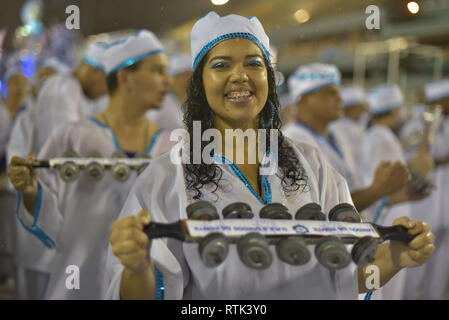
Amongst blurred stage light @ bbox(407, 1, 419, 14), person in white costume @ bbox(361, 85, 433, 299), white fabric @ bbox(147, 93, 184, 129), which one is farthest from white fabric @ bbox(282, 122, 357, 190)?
white fabric @ bbox(147, 93, 184, 129)

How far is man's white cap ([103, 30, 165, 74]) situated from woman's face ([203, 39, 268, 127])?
1.15m

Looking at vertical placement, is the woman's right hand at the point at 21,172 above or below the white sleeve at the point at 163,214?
above

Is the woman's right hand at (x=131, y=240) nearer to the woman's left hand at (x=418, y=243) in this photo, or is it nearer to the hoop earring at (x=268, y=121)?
the hoop earring at (x=268, y=121)

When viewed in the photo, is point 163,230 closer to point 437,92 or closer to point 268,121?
point 268,121

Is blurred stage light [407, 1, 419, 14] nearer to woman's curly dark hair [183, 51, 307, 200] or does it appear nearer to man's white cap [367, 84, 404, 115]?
woman's curly dark hair [183, 51, 307, 200]

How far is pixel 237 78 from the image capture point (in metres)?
1.39

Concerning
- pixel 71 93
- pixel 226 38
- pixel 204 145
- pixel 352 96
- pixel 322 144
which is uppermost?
→ pixel 352 96

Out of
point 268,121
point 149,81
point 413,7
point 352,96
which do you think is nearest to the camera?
point 268,121

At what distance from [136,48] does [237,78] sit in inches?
49.8

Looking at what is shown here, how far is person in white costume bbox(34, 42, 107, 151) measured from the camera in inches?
129

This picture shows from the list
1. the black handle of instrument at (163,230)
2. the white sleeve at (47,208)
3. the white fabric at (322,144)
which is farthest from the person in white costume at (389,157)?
the white sleeve at (47,208)

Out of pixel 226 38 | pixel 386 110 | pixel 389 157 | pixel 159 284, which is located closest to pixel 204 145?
pixel 226 38

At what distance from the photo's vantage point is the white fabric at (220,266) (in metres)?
1.38
